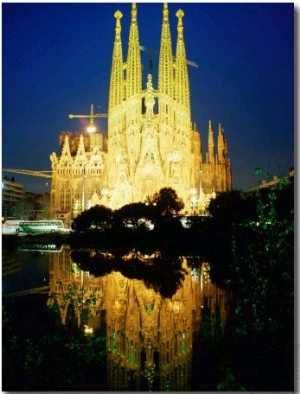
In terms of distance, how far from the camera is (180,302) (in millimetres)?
9961

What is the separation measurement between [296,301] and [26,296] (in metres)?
7.44

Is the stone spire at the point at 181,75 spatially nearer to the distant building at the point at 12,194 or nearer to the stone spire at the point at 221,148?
the stone spire at the point at 221,148

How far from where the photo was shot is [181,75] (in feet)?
126

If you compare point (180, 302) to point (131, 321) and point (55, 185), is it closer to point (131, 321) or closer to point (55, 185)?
point (131, 321)

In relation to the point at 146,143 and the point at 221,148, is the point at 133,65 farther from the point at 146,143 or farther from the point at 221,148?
the point at 221,148

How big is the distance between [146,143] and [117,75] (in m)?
8.33

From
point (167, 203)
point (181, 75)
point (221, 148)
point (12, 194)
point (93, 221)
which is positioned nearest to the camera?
point (167, 203)

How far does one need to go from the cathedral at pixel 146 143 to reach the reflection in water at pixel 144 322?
68.2 feet

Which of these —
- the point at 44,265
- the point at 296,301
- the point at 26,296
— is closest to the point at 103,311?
the point at 26,296

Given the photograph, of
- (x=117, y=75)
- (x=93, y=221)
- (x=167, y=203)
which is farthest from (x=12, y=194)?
(x=167, y=203)

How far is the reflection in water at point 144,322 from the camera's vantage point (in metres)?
5.88

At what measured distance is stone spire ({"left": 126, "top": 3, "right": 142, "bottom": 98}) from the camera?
36.7m

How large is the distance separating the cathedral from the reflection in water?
20792 mm

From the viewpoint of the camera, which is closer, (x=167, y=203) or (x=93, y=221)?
(x=167, y=203)
